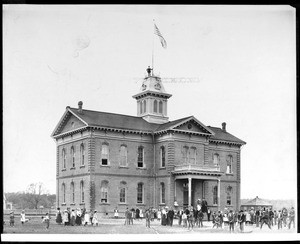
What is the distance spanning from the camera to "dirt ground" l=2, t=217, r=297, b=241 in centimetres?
2233

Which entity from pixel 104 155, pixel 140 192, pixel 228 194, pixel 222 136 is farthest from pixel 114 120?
pixel 228 194

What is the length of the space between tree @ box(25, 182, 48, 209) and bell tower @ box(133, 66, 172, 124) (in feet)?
12.4

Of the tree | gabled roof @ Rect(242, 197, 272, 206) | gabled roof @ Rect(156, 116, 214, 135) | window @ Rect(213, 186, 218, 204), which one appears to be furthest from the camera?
window @ Rect(213, 186, 218, 204)

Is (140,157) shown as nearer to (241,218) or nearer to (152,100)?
(152,100)

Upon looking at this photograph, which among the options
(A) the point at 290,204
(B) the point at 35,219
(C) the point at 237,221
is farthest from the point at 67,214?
(A) the point at 290,204

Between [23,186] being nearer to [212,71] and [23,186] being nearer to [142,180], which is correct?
[142,180]

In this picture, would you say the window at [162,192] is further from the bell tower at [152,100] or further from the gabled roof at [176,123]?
the bell tower at [152,100]

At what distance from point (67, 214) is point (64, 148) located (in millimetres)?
2033

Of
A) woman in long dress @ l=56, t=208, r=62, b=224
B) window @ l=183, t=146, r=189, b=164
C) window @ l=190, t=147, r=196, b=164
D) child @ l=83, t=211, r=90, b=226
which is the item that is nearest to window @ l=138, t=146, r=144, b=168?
window @ l=183, t=146, r=189, b=164

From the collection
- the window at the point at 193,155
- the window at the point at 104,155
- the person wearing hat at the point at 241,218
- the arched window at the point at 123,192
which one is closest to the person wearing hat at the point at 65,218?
the arched window at the point at 123,192

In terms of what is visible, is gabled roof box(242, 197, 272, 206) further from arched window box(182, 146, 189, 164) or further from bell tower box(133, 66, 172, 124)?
bell tower box(133, 66, 172, 124)

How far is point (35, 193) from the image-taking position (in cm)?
2236

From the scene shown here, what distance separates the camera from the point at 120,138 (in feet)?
76.0

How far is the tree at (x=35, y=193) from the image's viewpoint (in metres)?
22.3
